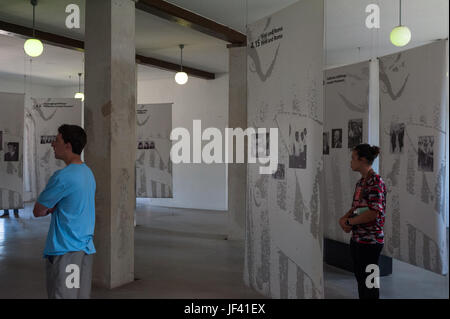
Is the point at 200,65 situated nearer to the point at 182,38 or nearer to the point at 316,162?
the point at 182,38

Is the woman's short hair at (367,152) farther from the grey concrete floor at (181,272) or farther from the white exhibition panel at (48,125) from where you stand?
the white exhibition panel at (48,125)

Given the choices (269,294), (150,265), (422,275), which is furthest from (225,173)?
(269,294)

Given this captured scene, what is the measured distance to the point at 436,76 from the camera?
502 cm

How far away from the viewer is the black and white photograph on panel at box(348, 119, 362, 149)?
5.97 meters

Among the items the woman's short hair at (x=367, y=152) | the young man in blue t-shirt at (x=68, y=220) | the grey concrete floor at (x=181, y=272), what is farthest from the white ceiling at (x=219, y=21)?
the young man in blue t-shirt at (x=68, y=220)

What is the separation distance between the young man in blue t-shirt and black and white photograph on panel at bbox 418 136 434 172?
12.8 ft

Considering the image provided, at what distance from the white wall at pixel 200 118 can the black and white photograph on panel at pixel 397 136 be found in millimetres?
7173

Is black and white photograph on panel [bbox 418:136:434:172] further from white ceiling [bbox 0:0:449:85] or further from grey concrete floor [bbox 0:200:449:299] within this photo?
white ceiling [bbox 0:0:449:85]

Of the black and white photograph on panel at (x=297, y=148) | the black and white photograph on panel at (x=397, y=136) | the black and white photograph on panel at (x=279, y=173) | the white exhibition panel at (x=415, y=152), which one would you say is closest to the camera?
the black and white photograph on panel at (x=297, y=148)

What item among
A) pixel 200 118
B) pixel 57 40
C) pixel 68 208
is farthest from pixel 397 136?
pixel 200 118

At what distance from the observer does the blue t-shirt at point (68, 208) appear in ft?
9.27

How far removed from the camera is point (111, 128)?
17.0 ft

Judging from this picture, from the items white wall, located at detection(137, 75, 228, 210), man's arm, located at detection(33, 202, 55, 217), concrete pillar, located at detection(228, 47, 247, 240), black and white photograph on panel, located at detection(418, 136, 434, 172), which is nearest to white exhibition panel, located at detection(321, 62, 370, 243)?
black and white photograph on panel, located at detection(418, 136, 434, 172)

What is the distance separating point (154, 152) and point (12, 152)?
10.2ft
